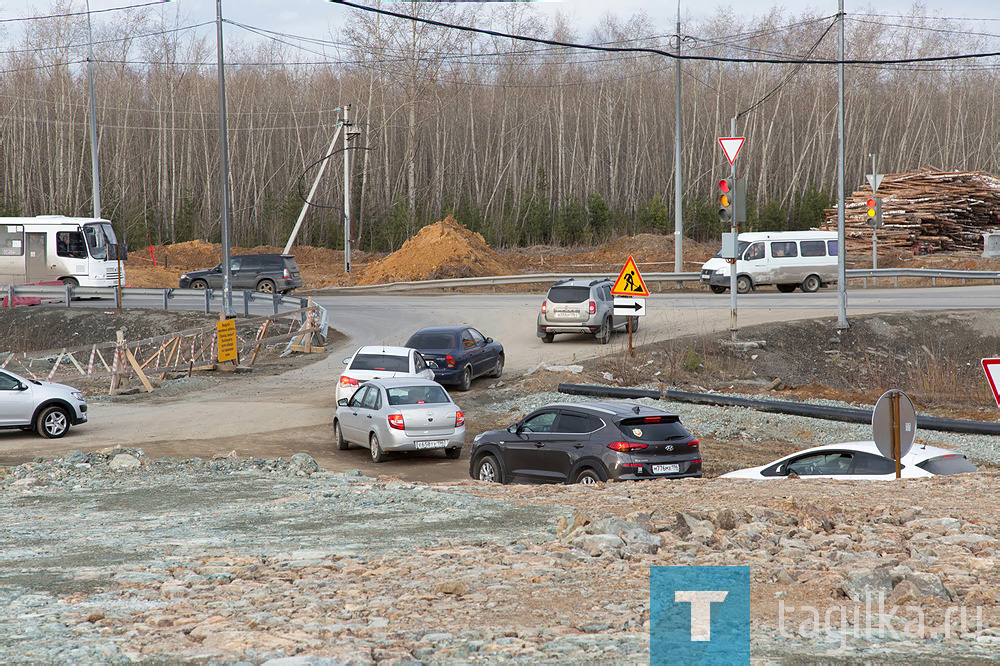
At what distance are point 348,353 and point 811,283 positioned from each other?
18949 millimetres

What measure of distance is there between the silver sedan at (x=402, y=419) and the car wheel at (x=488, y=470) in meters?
2.13

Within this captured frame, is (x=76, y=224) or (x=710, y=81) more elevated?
(x=710, y=81)

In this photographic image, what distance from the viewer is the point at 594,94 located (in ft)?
250

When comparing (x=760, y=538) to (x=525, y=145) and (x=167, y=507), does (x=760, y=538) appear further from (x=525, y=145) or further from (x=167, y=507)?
(x=525, y=145)

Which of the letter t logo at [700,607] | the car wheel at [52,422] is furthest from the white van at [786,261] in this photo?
the letter t logo at [700,607]

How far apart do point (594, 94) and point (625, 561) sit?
71933mm

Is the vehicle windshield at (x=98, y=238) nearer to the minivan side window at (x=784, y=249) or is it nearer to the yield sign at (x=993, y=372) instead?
the minivan side window at (x=784, y=249)

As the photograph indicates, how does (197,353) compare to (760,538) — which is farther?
(197,353)

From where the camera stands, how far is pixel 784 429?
1875 cm

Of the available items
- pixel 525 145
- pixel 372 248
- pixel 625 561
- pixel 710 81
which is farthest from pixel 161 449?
pixel 710 81

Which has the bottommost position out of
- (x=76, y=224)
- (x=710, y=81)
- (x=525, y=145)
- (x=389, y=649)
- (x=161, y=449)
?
(x=161, y=449)

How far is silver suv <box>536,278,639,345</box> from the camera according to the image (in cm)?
2819

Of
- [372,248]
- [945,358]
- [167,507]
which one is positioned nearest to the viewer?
[167,507]

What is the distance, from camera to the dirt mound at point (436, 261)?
159ft
